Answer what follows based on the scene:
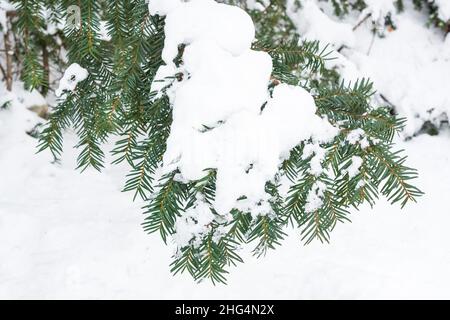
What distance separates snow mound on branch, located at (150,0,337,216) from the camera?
96 cm

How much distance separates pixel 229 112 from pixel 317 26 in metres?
3.82

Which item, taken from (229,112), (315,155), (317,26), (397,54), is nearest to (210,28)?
(229,112)

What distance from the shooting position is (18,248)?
3361 millimetres

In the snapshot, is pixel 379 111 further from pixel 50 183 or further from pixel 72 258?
pixel 50 183

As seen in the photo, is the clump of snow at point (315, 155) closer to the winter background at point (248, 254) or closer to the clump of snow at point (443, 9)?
the winter background at point (248, 254)

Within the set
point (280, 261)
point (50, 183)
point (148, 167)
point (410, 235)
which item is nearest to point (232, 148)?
point (148, 167)

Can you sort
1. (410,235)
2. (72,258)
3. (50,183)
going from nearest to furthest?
1. (72,258)
2. (410,235)
3. (50,183)

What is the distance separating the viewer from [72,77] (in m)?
1.40

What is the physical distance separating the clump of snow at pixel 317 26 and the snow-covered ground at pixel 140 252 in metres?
1.68

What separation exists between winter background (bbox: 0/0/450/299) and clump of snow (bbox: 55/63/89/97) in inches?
80.1

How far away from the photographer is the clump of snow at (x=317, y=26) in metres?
4.52

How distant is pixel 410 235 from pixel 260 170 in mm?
3143

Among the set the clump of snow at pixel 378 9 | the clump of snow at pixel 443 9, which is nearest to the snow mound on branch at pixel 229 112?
the clump of snow at pixel 378 9

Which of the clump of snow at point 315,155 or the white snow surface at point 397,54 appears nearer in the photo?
the clump of snow at point 315,155
